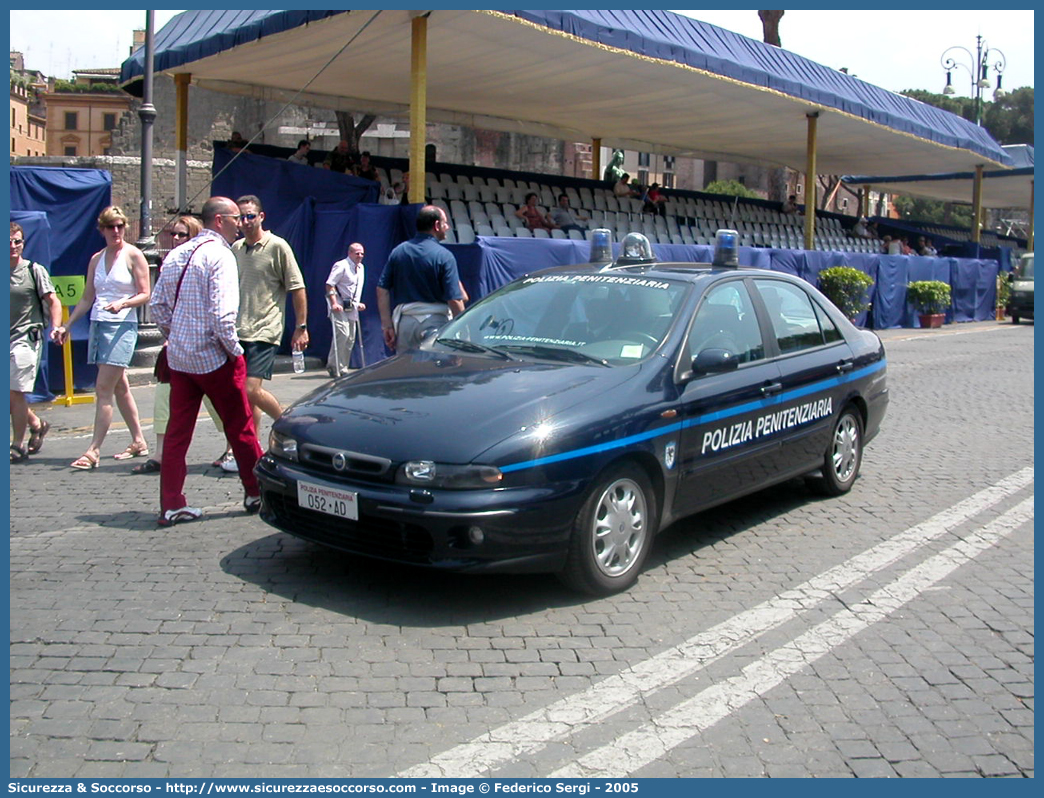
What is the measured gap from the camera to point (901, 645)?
436 cm

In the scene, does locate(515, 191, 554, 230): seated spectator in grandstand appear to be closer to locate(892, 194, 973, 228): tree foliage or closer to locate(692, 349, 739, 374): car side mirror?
locate(692, 349, 739, 374): car side mirror

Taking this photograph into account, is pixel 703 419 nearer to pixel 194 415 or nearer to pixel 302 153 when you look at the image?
pixel 194 415

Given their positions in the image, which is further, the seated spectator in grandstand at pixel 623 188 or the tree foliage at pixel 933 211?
the tree foliage at pixel 933 211

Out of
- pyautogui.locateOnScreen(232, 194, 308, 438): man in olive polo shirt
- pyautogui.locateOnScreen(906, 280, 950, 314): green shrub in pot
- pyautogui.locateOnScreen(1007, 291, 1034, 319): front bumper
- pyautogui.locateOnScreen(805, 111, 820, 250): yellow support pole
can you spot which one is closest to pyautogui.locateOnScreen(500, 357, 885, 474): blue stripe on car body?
pyautogui.locateOnScreen(232, 194, 308, 438): man in olive polo shirt

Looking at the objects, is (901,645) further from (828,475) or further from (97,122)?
(97,122)

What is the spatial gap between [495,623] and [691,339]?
192 cm

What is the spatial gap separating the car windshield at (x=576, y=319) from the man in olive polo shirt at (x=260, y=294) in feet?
4.01

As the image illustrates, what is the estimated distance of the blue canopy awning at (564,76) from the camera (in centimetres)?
1332

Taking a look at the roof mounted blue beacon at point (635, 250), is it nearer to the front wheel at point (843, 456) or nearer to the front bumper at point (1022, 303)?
the front wheel at point (843, 456)

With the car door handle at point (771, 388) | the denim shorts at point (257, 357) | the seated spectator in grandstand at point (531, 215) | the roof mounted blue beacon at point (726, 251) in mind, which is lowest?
the car door handle at point (771, 388)

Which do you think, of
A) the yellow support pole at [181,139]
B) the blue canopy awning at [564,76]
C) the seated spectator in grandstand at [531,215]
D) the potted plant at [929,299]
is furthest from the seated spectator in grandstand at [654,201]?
the yellow support pole at [181,139]

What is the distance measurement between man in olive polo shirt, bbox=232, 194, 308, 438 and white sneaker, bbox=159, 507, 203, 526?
933mm

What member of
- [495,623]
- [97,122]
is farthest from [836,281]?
[97,122]

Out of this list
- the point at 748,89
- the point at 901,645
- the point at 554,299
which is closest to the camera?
the point at 901,645
